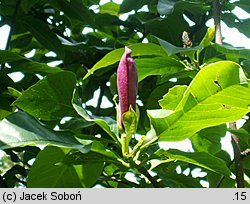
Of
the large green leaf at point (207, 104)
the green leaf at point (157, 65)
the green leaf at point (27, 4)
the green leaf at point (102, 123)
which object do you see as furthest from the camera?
the green leaf at point (27, 4)

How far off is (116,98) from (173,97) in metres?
0.41

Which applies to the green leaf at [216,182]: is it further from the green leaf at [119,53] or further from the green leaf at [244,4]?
the green leaf at [244,4]

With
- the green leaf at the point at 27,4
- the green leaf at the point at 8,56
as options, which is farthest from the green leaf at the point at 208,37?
the green leaf at the point at 27,4

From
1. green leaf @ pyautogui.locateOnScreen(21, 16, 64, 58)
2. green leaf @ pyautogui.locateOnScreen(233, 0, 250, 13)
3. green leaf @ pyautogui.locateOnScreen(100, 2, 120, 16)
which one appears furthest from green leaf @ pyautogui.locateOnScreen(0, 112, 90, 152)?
green leaf @ pyautogui.locateOnScreen(100, 2, 120, 16)

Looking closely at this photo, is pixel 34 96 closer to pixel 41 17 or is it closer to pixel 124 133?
pixel 124 133

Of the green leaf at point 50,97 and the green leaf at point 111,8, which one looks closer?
the green leaf at point 50,97

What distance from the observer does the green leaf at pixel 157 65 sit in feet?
4.64

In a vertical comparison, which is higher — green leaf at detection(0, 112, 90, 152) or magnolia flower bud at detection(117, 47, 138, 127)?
magnolia flower bud at detection(117, 47, 138, 127)

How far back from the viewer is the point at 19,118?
1030mm

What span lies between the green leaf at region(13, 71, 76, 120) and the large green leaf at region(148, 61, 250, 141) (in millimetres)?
286

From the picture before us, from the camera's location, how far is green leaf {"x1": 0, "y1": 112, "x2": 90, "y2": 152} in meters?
0.95

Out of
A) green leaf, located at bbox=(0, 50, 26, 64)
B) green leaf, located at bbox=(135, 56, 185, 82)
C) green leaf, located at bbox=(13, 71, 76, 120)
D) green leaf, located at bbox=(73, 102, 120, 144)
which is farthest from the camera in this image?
green leaf, located at bbox=(0, 50, 26, 64)

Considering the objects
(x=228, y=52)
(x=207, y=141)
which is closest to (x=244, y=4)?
(x=228, y=52)

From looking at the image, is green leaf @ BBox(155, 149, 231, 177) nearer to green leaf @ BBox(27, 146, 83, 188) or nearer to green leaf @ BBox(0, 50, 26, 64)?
green leaf @ BBox(27, 146, 83, 188)
